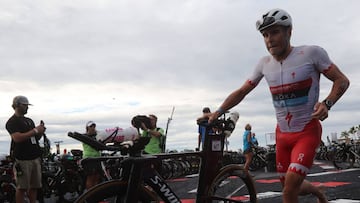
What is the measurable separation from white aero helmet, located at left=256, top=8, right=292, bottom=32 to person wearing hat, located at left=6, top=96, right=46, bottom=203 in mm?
3969

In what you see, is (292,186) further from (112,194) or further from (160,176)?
(112,194)

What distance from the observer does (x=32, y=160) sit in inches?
261

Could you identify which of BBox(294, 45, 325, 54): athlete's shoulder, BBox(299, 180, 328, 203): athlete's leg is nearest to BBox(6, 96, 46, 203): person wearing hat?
BBox(299, 180, 328, 203): athlete's leg

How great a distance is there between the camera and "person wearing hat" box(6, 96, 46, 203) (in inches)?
256

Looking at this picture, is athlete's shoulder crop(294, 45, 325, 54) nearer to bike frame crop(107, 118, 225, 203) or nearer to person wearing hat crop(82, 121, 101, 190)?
bike frame crop(107, 118, 225, 203)

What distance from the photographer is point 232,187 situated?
4605 mm

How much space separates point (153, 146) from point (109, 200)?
15.5 ft

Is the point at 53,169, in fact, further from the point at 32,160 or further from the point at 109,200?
the point at 109,200

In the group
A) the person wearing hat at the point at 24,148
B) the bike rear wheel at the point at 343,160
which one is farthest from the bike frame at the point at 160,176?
the bike rear wheel at the point at 343,160

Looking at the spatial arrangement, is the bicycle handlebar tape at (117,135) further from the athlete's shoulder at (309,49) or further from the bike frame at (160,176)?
the athlete's shoulder at (309,49)

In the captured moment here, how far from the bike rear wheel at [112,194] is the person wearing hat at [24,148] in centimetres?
358

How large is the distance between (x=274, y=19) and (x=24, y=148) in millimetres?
4408

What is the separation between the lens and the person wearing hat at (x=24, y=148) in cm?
650

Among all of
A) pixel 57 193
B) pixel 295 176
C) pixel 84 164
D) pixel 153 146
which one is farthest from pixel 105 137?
pixel 57 193
